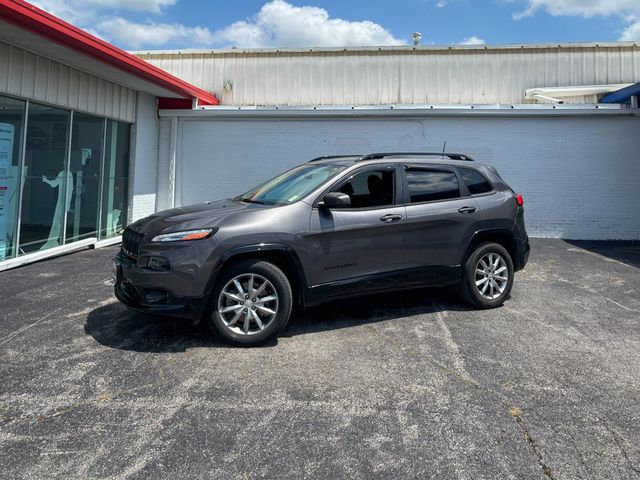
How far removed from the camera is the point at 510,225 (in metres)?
5.42

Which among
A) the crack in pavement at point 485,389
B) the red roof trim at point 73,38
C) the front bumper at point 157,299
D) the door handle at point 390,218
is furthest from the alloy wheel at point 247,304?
the red roof trim at point 73,38

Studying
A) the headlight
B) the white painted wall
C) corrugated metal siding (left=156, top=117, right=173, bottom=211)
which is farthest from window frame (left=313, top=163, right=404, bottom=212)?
corrugated metal siding (left=156, top=117, right=173, bottom=211)

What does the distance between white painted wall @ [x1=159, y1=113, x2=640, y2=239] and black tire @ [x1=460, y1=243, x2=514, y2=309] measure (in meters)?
6.39

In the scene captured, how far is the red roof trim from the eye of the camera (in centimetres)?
557

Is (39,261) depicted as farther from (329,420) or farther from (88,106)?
(329,420)

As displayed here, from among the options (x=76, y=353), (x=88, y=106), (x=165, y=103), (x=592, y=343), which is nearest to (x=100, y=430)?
(x=76, y=353)

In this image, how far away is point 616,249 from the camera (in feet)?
31.9

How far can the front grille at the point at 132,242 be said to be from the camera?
4.14 meters

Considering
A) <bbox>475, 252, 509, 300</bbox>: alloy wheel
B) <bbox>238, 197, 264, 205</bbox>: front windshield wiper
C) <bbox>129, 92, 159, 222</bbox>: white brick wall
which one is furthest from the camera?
<bbox>129, 92, 159, 222</bbox>: white brick wall

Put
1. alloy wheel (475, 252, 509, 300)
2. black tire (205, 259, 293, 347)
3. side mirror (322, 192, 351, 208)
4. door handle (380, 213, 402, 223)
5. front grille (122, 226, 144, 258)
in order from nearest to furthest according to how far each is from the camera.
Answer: black tire (205, 259, 293, 347)
front grille (122, 226, 144, 258)
side mirror (322, 192, 351, 208)
door handle (380, 213, 402, 223)
alloy wheel (475, 252, 509, 300)

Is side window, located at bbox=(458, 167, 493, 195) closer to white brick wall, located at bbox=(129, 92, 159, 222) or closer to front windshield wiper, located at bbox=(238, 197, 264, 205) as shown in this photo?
front windshield wiper, located at bbox=(238, 197, 264, 205)

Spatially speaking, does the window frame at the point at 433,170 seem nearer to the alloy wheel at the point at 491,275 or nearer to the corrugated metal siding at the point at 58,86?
the alloy wheel at the point at 491,275

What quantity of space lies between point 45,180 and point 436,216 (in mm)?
6705

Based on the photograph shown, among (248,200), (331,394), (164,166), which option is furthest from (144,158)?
(331,394)
